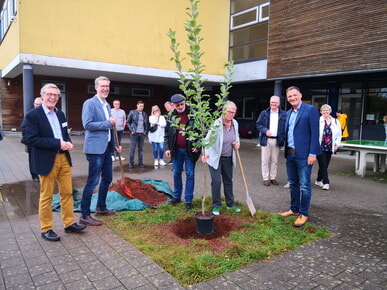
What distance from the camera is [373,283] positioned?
2941 millimetres

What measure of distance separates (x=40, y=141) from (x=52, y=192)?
0.67 metres

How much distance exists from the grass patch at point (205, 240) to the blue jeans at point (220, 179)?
0.69 ft

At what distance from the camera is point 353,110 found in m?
14.5

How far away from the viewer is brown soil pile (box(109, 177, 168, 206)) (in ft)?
18.0

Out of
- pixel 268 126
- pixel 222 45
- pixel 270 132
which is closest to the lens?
pixel 270 132

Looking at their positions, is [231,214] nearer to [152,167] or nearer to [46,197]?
[46,197]

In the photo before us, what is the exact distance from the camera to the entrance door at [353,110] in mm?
14312

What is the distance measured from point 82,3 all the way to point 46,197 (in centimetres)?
1088

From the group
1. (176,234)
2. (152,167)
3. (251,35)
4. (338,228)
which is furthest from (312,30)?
(176,234)

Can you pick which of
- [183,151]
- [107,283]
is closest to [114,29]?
[183,151]

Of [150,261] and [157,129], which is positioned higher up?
[157,129]

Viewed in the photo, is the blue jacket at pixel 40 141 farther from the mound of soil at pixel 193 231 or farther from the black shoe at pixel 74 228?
the mound of soil at pixel 193 231

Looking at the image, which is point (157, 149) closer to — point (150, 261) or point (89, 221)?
point (89, 221)

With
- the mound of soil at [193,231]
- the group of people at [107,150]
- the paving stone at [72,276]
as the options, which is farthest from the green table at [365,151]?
the paving stone at [72,276]
